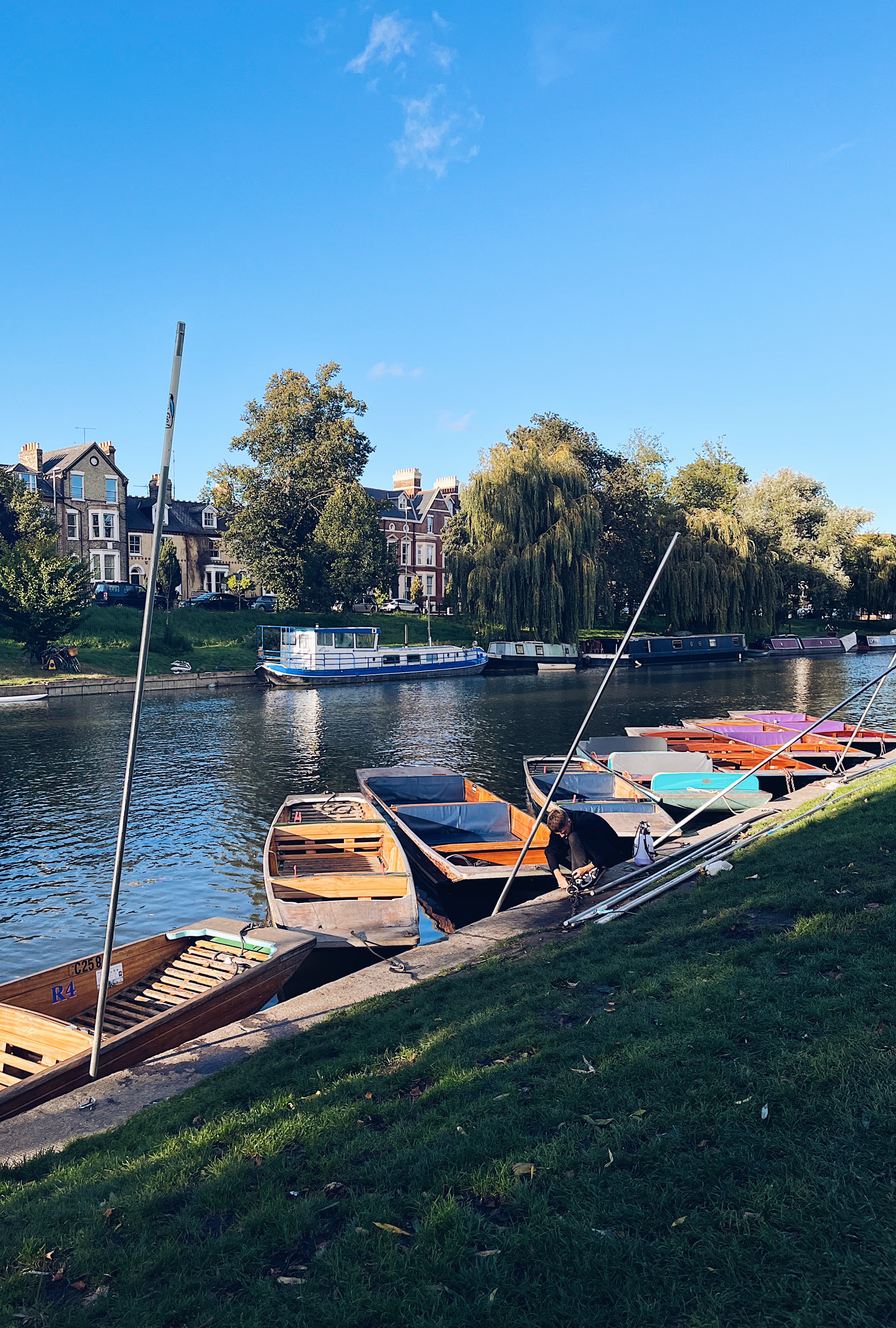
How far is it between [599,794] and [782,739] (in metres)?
9.96

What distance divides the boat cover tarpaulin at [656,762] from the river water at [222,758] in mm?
3671

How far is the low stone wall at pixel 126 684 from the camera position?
149 ft

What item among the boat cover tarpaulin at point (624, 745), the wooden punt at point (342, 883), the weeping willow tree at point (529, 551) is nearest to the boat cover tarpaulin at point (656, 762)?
the boat cover tarpaulin at point (624, 745)

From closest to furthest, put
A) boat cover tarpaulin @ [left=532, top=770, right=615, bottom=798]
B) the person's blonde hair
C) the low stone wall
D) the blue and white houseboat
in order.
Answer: the person's blonde hair
boat cover tarpaulin @ [left=532, top=770, right=615, bottom=798]
the low stone wall
the blue and white houseboat

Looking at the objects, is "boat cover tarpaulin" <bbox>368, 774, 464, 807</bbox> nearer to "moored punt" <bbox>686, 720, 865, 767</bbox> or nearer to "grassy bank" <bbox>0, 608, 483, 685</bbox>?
"moored punt" <bbox>686, 720, 865, 767</bbox>

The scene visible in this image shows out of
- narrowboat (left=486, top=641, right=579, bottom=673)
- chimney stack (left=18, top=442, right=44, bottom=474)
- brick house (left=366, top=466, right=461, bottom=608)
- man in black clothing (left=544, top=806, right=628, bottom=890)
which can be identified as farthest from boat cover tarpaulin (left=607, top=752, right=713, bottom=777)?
brick house (left=366, top=466, right=461, bottom=608)

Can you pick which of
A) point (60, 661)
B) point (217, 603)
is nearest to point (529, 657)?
point (217, 603)

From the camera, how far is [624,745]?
26516mm

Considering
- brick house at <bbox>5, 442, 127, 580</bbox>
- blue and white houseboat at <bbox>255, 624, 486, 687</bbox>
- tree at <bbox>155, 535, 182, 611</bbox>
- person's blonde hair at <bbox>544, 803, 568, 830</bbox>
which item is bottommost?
person's blonde hair at <bbox>544, 803, 568, 830</bbox>

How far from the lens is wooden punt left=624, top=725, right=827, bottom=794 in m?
22.2

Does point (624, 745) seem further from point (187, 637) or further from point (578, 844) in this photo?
point (187, 637)

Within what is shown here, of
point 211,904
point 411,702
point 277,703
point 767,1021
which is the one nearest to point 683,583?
point 411,702

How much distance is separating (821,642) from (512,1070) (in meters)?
79.8

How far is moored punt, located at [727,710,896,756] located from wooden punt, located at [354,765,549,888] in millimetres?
11161
